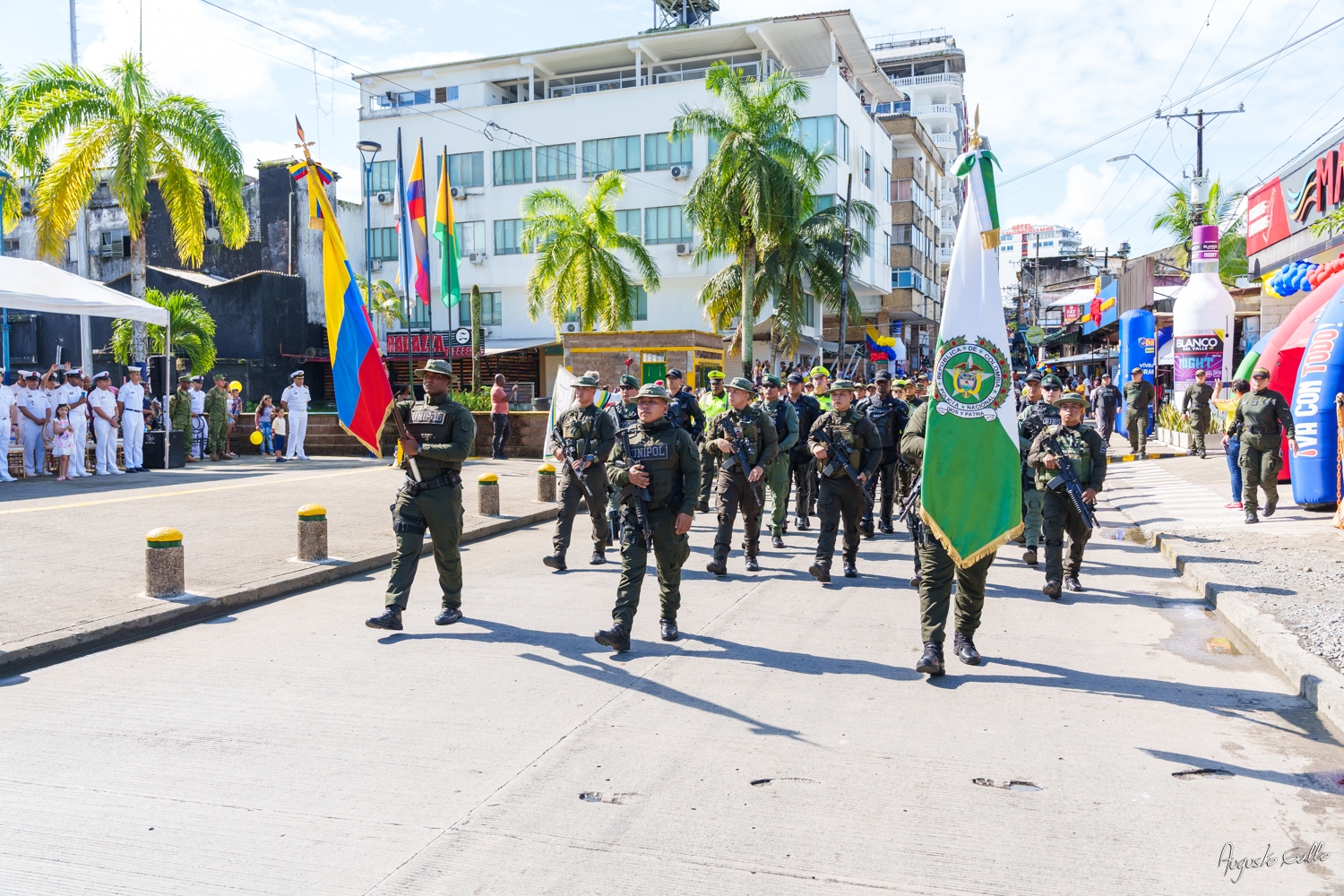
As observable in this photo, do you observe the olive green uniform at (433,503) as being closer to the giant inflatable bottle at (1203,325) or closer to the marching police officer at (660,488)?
the marching police officer at (660,488)

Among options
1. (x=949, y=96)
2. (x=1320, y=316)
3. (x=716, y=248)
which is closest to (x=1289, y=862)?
(x=1320, y=316)

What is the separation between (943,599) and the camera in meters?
6.29

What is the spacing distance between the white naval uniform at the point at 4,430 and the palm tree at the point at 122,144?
549 centimetres

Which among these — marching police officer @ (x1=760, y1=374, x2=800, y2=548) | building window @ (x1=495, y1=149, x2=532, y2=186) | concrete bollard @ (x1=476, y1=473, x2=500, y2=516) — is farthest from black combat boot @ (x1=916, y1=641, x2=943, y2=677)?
building window @ (x1=495, y1=149, x2=532, y2=186)

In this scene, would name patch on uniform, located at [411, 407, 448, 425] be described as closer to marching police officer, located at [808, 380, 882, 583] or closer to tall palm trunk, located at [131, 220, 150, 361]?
marching police officer, located at [808, 380, 882, 583]

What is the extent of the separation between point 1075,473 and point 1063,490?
234 millimetres

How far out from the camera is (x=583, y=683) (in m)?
5.98

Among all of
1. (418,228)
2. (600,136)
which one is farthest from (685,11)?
(418,228)

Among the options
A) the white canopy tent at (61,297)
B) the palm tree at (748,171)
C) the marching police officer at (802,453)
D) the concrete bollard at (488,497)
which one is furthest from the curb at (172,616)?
the palm tree at (748,171)

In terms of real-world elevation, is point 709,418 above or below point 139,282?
below

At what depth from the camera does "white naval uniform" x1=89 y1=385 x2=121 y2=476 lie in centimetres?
1744

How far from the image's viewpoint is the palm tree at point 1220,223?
3912 centimetres

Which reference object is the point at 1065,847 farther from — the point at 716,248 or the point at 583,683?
the point at 716,248

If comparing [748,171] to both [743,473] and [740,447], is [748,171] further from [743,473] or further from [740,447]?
[743,473]
